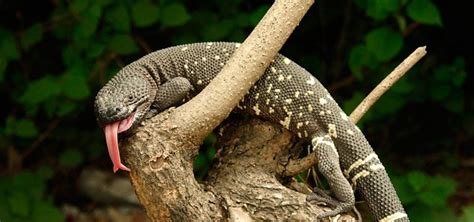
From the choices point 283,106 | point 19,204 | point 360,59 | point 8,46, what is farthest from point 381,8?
point 19,204

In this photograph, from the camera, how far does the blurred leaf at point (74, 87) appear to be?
11.5ft

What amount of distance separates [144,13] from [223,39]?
0.46 meters

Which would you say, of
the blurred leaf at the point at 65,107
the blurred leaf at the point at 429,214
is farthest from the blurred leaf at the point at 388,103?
the blurred leaf at the point at 65,107

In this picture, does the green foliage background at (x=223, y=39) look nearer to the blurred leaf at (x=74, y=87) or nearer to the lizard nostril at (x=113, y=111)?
the blurred leaf at (x=74, y=87)

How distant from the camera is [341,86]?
4.31 meters

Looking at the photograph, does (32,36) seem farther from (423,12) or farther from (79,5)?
(423,12)

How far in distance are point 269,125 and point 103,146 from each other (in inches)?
86.5

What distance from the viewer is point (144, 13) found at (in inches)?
143

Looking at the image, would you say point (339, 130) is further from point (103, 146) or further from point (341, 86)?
point (103, 146)

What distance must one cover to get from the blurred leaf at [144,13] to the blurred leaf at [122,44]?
0.33 feet

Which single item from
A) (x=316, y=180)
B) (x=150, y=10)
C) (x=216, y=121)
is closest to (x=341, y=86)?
(x=150, y=10)

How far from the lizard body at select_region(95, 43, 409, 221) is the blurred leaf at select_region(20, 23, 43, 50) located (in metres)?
1.55

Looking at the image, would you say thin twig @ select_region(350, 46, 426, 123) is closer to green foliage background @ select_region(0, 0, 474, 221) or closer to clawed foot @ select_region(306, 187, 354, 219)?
clawed foot @ select_region(306, 187, 354, 219)

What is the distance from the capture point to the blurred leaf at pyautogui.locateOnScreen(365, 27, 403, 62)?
348 cm
